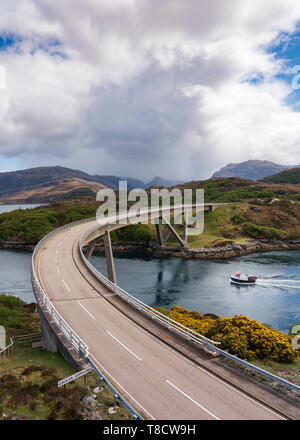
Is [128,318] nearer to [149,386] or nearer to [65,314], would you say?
[65,314]

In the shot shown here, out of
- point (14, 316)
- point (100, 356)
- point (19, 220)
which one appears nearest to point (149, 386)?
point (100, 356)

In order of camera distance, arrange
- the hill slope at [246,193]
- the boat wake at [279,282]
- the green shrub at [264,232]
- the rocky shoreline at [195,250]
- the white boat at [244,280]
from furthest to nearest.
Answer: the hill slope at [246,193], the green shrub at [264,232], the rocky shoreline at [195,250], the white boat at [244,280], the boat wake at [279,282]

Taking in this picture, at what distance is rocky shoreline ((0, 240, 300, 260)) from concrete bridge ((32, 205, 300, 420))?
56783mm

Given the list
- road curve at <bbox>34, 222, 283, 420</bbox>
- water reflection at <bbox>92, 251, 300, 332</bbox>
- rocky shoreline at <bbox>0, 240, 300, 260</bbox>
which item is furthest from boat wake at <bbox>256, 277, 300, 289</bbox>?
road curve at <bbox>34, 222, 283, 420</bbox>

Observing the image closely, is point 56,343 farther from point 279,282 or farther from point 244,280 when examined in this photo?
point 279,282

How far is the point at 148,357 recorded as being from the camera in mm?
17969

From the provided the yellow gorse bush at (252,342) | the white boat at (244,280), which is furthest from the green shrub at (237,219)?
the yellow gorse bush at (252,342)

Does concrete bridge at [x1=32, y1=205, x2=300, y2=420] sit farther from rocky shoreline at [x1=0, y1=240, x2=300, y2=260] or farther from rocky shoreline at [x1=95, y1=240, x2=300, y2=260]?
rocky shoreline at [x1=0, y1=240, x2=300, y2=260]

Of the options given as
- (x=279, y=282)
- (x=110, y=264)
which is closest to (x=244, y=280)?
(x=279, y=282)

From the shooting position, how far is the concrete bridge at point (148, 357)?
1375cm

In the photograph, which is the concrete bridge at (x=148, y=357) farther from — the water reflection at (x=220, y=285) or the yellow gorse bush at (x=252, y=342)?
the water reflection at (x=220, y=285)

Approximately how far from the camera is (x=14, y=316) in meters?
35.1

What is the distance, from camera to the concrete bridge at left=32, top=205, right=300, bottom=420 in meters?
13.8

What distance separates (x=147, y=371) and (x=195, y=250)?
69324mm
